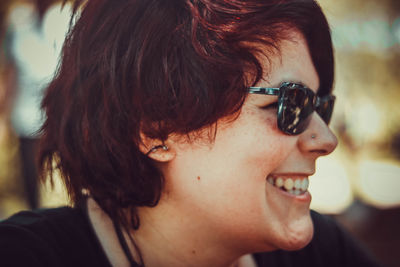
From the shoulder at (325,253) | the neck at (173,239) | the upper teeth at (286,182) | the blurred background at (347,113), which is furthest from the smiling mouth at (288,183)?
the blurred background at (347,113)

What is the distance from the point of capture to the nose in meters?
1.58

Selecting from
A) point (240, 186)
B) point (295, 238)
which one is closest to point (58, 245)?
point (240, 186)

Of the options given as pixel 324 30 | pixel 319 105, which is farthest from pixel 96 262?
pixel 324 30

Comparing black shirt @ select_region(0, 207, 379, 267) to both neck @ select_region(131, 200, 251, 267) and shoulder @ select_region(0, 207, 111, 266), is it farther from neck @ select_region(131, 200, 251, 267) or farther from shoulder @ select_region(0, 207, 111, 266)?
neck @ select_region(131, 200, 251, 267)

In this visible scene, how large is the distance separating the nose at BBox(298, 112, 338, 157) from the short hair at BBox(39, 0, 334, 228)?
0.34 meters

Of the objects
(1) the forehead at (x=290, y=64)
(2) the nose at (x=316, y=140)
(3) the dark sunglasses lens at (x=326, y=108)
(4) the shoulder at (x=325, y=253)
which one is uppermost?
(1) the forehead at (x=290, y=64)

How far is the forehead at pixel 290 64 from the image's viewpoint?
1.51 m

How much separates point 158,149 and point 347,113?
5.32 meters

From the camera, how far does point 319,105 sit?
1871 millimetres

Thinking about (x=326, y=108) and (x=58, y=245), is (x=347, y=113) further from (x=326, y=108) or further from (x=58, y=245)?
(x=58, y=245)

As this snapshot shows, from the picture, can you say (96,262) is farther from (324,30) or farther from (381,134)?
(381,134)

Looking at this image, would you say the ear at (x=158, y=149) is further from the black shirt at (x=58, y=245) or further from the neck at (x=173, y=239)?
the black shirt at (x=58, y=245)

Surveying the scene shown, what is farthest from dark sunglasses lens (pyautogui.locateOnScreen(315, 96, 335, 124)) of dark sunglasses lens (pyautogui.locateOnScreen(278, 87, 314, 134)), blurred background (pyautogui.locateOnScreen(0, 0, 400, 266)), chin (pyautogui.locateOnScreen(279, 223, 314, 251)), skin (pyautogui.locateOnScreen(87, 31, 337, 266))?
blurred background (pyautogui.locateOnScreen(0, 0, 400, 266))

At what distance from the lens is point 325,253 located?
2.12 m
